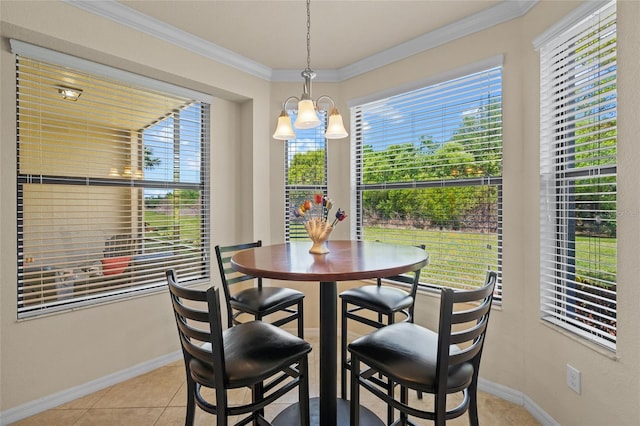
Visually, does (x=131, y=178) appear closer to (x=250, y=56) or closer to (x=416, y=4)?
(x=250, y=56)

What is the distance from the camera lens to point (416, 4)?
2098 millimetres

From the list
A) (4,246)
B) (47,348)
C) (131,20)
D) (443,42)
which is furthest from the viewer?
(443,42)

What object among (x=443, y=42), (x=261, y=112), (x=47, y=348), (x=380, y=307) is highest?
(x=443, y=42)

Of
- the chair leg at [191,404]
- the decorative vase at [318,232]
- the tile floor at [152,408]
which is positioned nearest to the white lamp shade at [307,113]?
the decorative vase at [318,232]

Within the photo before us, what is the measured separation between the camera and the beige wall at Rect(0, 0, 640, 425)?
141 centimetres

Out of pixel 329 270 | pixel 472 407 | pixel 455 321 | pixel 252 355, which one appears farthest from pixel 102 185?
pixel 472 407

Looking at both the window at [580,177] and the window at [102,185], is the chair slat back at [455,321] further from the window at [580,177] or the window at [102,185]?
the window at [102,185]

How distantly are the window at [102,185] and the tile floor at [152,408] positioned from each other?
646 mm

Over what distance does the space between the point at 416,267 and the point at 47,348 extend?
2.36m

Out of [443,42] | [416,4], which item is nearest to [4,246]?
[416,4]

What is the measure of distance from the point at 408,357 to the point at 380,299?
0.76 metres

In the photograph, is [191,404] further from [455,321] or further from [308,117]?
[308,117]

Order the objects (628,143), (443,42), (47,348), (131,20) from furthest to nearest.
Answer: (443,42)
(131,20)
(47,348)
(628,143)

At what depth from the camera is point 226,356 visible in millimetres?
1314
